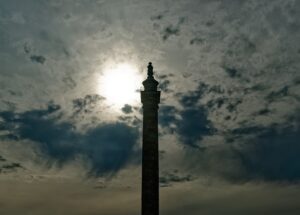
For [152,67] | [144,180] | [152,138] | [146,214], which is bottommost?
[146,214]

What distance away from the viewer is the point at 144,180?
23234 mm

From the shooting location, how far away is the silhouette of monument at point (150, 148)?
2291cm

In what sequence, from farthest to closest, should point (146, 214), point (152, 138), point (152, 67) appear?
point (152, 67) → point (152, 138) → point (146, 214)

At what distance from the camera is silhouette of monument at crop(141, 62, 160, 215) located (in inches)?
902

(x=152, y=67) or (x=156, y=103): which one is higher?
(x=152, y=67)

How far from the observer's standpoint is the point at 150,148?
23.9 metres

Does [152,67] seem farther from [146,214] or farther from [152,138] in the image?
[146,214]

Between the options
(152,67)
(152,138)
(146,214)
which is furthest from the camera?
(152,67)

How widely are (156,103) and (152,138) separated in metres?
2.04

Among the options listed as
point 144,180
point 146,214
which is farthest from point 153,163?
point 146,214

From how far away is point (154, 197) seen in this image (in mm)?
22984

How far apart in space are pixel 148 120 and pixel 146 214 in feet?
16.9

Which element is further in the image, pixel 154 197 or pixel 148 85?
pixel 148 85

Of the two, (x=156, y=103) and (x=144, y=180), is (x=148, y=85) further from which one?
(x=144, y=180)
